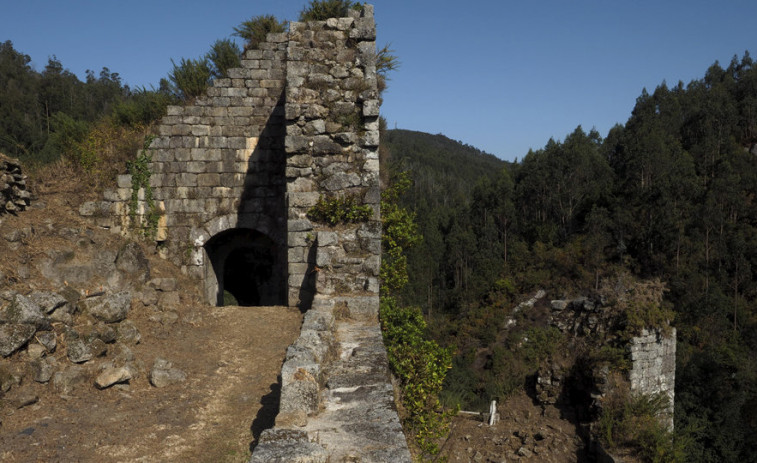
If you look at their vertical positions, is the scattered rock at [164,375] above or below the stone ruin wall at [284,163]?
below

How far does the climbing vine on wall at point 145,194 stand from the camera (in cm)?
830

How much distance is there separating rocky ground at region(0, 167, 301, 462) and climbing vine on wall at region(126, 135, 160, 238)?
1.46 metres

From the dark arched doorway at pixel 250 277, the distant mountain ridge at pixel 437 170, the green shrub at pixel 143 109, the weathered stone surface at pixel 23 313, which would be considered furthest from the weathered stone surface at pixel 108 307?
the distant mountain ridge at pixel 437 170

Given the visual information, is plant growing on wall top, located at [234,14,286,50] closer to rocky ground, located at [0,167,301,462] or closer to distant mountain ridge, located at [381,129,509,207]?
rocky ground, located at [0,167,301,462]

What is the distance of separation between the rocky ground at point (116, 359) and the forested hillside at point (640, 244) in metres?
13.9

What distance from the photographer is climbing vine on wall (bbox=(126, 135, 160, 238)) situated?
830 cm

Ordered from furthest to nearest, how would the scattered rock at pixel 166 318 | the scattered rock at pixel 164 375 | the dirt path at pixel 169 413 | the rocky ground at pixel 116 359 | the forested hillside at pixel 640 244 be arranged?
the forested hillside at pixel 640 244
the scattered rock at pixel 166 318
the scattered rock at pixel 164 375
the rocky ground at pixel 116 359
the dirt path at pixel 169 413

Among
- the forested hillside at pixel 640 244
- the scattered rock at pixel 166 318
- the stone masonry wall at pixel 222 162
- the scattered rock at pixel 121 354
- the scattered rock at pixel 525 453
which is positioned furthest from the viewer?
the forested hillside at pixel 640 244

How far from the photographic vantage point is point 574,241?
133 ft

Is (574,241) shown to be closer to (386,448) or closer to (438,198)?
(438,198)

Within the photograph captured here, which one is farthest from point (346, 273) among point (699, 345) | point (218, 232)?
point (699, 345)

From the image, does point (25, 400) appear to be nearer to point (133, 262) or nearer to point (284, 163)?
point (133, 262)

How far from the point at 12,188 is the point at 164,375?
4211mm

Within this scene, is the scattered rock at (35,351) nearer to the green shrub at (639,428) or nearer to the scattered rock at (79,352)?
the scattered rock at (79,352)
